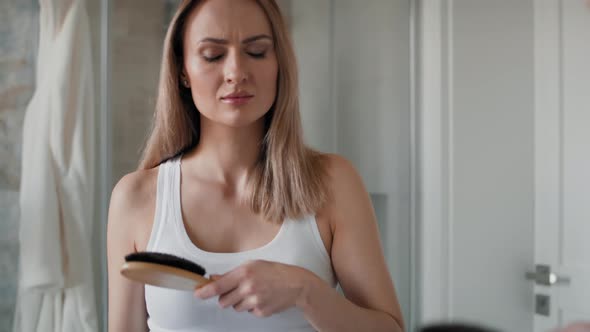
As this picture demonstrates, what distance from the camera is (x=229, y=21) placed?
889 mm

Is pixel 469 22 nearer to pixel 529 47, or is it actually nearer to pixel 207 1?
pixel 529 47

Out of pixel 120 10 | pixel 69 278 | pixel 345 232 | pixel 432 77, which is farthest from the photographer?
pixel 432 77

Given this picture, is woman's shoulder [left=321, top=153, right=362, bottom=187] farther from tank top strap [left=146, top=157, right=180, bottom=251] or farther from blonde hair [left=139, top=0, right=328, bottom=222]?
tank top strap [left=146, top=157, right=180, bottom=251]

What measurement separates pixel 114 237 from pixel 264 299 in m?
0.34

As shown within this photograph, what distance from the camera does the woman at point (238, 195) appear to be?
845 mm

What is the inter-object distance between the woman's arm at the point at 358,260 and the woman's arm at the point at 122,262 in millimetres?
293

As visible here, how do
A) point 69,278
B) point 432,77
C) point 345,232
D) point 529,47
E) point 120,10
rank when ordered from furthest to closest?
point 432,77 < point 529,47 < point 120,10 < point 69,278 < point 345,232

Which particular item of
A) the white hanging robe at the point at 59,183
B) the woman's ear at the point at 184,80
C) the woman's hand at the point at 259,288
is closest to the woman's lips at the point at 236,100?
the woman's ear at the point at 184,80

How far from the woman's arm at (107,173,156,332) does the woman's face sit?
0.59 feet

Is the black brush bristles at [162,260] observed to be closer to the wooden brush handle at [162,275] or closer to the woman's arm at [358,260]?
the wooden brush handle at [162,275]

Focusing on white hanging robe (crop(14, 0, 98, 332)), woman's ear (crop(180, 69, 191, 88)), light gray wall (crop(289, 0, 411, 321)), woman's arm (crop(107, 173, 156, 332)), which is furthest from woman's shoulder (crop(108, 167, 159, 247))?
light gray wall (crop(289, 0, 411, 321))

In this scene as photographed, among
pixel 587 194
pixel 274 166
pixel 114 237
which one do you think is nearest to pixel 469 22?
pixel 587 194

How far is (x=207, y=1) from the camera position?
3.00 feet

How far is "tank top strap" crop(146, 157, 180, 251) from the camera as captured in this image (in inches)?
34.8
